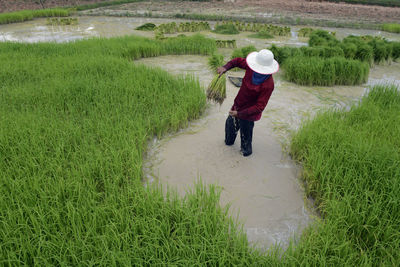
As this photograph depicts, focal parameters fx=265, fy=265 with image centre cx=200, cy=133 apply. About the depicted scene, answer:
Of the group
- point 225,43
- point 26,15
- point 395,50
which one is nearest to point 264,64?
point 225,43

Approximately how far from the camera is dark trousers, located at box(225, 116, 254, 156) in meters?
2.66

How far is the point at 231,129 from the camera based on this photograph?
280 cm

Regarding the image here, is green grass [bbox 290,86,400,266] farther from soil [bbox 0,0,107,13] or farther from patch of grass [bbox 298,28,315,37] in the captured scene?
soil [bbox 0,0,107,13]

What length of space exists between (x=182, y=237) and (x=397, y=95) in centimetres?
356

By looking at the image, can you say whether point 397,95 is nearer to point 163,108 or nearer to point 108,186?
point 163,108

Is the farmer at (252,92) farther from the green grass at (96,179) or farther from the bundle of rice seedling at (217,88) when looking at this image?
the green grass at (96,179)

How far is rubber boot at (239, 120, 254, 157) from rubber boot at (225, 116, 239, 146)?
0.30 ft

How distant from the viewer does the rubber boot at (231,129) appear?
2.75 m

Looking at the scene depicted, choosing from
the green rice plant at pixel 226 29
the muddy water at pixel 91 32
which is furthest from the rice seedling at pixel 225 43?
the green rice plant at pixel 226 29

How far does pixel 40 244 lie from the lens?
4.90ft

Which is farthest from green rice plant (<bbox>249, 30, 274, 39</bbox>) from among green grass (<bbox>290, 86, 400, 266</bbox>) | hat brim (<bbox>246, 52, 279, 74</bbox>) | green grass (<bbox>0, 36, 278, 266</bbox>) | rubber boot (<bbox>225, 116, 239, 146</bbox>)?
hat brim (<bbox>246, 52, 279, 74</bbox>)

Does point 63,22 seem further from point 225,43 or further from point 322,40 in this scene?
point 322,40

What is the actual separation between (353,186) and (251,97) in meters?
1.11

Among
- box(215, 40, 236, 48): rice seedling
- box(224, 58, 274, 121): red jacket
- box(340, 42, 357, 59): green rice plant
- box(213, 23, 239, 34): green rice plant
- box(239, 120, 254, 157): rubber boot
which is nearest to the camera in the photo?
box(224, 58, 274, 121): red jacket
